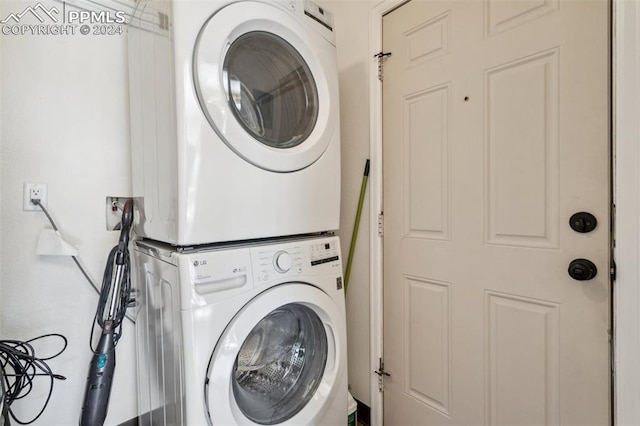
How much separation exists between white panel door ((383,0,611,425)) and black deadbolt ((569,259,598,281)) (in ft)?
0.05

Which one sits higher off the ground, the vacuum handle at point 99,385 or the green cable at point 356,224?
the green cable at point 356,224

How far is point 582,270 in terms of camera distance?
91 centimetres

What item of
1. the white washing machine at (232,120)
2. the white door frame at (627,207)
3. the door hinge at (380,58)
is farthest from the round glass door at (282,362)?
the door hinge at (380,58)

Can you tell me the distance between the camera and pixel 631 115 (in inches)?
31.9

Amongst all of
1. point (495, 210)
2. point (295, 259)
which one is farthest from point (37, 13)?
point (495, 210)

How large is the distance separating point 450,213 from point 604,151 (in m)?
0.51

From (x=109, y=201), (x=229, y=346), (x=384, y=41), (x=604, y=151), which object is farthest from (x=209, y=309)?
(x=384, y=41)

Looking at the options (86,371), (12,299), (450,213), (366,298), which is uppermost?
(450,213)

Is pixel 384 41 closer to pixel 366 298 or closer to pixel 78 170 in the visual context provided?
pixel 366 298

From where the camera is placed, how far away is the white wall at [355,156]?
154 centimetres

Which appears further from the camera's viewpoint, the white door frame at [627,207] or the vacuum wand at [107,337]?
the vacuum wand at [107,337]

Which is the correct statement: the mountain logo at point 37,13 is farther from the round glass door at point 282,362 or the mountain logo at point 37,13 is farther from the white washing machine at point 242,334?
the round glass door at point 282,362

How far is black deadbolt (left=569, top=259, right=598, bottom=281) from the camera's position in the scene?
898mm

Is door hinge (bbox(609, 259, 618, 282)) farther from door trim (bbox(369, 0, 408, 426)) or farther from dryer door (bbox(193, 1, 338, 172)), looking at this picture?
dryer door (bbox(193, 1, 338, 172))
